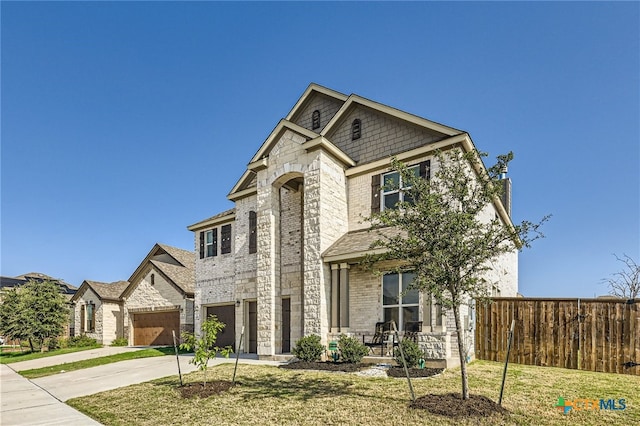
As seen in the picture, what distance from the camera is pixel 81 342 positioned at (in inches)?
1046

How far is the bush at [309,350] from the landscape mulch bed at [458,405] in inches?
213

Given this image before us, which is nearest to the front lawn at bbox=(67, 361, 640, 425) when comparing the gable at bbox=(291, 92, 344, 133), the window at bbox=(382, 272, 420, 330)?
the window at bbox=(382, 272, 420, 330)

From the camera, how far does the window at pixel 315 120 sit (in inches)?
725

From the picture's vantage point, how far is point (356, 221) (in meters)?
15.5

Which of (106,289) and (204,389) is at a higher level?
(204,389)

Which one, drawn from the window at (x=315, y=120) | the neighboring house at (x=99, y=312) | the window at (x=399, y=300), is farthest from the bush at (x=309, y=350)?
the neighboring house at (x=99, y=312)

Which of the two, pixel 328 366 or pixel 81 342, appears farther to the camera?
pixel 81 342

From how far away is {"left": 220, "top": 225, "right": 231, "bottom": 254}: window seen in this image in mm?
19803

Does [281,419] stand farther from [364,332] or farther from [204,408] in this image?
[364,332]

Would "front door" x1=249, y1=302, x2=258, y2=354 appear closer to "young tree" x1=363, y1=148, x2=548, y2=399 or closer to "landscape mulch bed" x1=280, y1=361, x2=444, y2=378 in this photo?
"landscape mulch bed" x1=280, y1=361, x2=444, y2=378

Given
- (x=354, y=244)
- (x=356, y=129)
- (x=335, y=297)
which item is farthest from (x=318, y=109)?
(x=335, y=297)

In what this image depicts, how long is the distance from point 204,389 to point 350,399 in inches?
133

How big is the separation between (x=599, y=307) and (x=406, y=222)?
294 inches

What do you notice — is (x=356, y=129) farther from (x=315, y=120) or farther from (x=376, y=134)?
(x=315, y=120)
